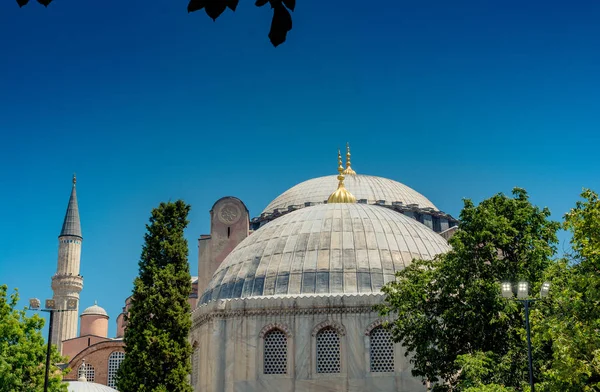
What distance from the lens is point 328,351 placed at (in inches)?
960

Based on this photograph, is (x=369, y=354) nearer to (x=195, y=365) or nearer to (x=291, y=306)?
(x=291, y=306)

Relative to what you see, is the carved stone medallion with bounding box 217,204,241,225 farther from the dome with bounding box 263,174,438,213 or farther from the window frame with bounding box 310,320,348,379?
the window frame with bounding box 310,320,348,379

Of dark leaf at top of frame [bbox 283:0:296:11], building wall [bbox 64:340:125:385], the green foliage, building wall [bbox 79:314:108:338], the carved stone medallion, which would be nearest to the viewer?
dark leaf at top of frame [bbox 283:0:296:11]

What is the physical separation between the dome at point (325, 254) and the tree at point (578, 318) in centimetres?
869

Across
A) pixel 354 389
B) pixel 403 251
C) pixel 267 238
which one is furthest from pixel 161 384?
pixel 403 251

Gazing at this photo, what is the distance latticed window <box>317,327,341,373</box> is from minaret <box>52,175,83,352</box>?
28.1 meters

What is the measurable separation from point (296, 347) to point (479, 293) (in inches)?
269

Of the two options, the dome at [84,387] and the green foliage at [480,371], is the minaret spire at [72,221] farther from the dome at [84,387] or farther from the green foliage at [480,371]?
the green foliage at [480,371]

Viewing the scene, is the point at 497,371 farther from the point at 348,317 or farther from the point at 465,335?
the point at 348,317

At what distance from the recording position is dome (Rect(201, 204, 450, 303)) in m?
25.8

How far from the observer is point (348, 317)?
2447 cm

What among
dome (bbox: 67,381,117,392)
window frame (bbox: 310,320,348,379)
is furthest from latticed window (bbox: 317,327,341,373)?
dome (bbox: 67,381,117,392)

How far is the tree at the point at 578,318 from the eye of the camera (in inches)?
625

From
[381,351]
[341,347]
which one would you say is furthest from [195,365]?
[381,351]
